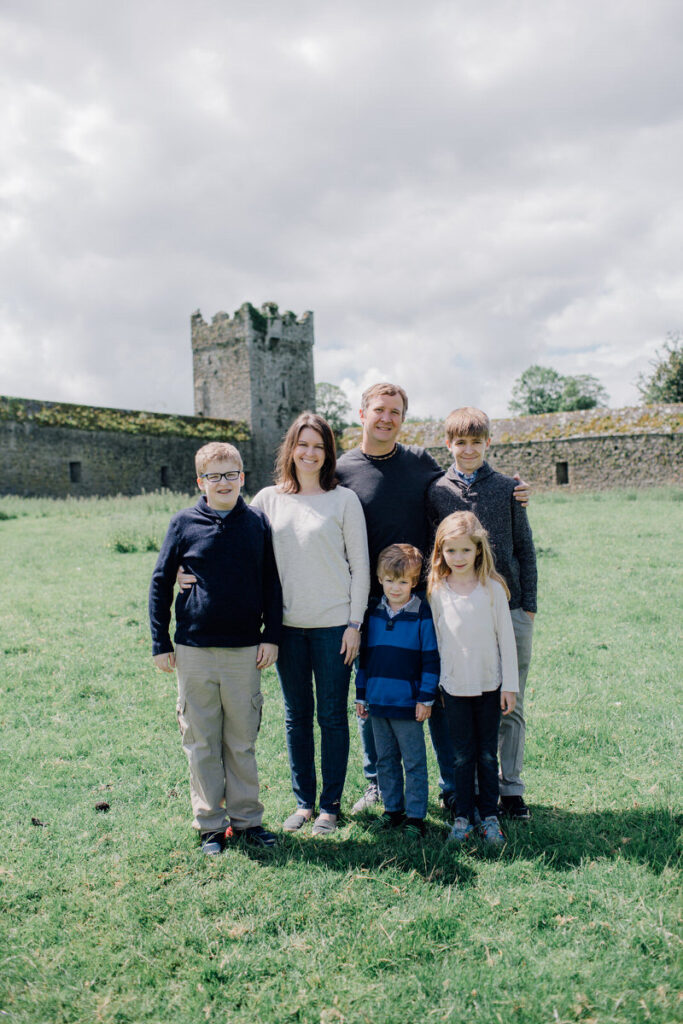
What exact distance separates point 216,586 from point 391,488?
3.50 feet

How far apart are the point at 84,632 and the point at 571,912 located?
5.38 m

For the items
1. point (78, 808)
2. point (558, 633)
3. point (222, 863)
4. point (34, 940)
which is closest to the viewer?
point (34, 940)

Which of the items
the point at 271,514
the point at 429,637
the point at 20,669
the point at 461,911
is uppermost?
the point at 271,514

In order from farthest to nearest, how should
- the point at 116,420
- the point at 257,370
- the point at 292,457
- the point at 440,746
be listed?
the point at 257,370
the point at 116,420
the point at 440,746
the point at 292,457

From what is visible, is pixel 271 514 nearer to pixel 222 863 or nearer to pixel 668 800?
pixel 222 863

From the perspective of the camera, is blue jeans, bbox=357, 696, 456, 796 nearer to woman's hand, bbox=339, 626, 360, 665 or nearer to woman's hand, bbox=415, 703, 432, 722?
woman's hand, bbox=415, 703, 432, 722

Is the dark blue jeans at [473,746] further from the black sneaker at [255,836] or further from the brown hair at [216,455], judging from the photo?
the brown hair at [216,455]

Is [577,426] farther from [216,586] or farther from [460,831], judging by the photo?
[216,586]

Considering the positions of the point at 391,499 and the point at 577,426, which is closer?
the point at 391,499

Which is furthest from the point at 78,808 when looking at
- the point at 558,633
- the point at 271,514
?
the point at 558,633

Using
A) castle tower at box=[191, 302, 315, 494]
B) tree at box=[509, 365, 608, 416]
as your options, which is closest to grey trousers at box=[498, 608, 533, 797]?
castle tower at box=[191, 302, 315, 494]

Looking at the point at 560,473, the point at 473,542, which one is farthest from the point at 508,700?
the point at 560,473

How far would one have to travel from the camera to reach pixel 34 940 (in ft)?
8.87

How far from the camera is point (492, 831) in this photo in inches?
131
